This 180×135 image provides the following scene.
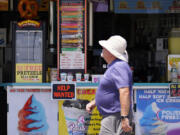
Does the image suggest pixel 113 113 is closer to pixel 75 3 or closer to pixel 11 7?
pixel 75 3

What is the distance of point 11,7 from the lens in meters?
6.75

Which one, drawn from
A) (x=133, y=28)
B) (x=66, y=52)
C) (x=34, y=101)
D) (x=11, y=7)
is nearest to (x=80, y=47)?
(x=66, y=52)

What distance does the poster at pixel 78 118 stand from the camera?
5793mm

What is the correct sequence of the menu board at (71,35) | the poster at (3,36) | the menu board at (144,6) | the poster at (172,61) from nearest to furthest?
the menu board at (71,35), the poster at (172,61), the poster at (3,36), the menu board at (144,6)

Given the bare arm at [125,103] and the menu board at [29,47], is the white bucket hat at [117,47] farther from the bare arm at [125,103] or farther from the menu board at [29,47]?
the menu board at [29,47]

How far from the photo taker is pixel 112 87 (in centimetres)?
425

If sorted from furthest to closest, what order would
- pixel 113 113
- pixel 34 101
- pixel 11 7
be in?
pixel 11 7, pixel 34 101, pixel 113 113

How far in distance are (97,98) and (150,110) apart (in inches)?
67.9

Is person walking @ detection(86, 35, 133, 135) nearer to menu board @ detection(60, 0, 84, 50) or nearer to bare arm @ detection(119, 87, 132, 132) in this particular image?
bare arm @ detection(119, 87, 132, 132)

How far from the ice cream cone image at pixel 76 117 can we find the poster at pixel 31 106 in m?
0.18

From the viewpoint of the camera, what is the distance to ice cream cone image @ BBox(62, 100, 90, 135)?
5.80 metres

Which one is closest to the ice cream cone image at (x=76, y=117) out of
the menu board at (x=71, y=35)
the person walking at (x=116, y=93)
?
the menu board at (x=71, y=35)

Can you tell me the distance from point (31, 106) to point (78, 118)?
73 cm

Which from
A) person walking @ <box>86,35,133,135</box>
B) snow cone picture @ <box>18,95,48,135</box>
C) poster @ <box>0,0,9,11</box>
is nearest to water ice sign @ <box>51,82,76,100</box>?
snow cone picture @ <box>18,95,48,135</box>
